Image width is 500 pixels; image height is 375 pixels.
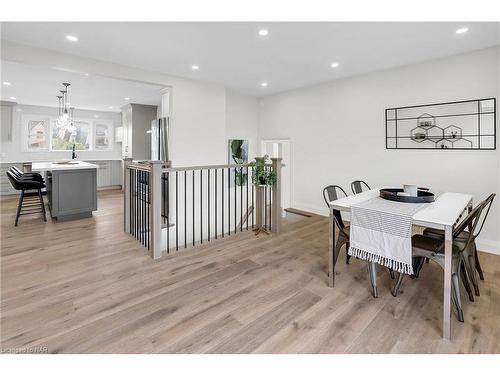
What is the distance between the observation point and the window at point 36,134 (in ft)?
25.8

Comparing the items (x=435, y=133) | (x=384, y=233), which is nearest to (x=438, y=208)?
(x=384, y=233)

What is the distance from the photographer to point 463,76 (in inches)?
147

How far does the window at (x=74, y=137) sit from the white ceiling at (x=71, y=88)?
0.71 metres

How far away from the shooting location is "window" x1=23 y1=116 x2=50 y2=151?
25.8 ft

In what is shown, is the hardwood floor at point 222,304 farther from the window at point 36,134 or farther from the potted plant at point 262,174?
the window at point 36,134

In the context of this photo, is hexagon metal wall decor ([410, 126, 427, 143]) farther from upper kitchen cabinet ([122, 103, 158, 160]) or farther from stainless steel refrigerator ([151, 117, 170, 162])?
upper kitchen cabinet ([122, 103, 158, 160])

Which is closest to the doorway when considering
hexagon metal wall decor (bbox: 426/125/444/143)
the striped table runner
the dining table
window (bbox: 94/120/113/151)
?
hexagon metal wall decor (bbox: 426/125/444/143)

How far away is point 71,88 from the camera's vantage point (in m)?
5.93

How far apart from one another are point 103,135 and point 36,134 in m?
1.78

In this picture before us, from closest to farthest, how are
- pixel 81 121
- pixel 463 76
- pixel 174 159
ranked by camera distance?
1. pixel 463 76
2. pixel 174 159
3. pixel 81 121

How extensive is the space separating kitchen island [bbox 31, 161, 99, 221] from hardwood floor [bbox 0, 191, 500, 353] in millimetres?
1526
